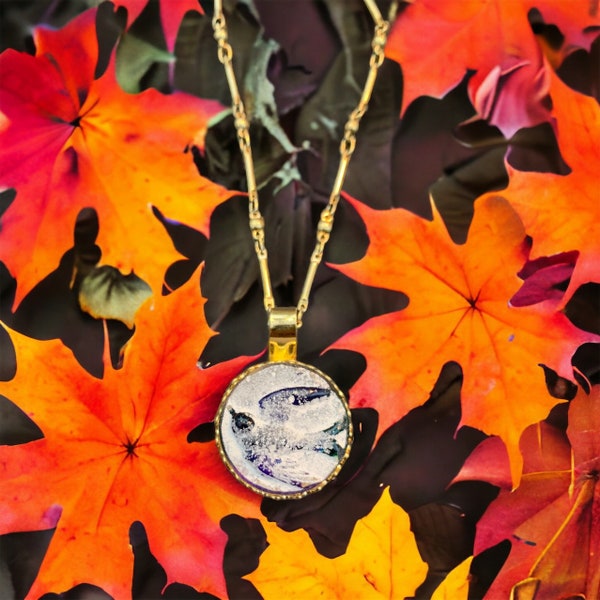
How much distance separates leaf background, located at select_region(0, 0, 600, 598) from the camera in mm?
645

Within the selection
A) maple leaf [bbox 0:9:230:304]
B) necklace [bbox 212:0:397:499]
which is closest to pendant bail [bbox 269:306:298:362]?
necklace [bbox 212:0:397:499]

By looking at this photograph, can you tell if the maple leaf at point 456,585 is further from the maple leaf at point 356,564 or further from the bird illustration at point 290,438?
the bird illustration at point 290,438

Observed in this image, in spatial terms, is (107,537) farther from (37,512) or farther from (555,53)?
(555,53)

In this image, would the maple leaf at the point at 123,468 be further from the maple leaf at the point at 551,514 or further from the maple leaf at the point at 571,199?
the maple leaf at the point at 571,199

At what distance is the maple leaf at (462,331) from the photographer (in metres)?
0.64

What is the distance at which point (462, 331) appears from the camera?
0.64 meters

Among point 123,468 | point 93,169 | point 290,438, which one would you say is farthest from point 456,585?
point 93,169

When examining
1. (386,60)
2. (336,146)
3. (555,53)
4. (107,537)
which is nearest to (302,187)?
(336,146)

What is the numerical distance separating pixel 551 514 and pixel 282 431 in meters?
0.30

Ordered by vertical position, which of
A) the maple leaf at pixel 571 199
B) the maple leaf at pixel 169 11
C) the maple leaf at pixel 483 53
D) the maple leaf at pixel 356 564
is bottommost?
the maple leaf at pixel 356 564

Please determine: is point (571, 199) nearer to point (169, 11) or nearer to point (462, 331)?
point (462, 331)

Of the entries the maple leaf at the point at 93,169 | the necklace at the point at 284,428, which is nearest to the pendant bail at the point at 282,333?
the necklace at the point at 284,428

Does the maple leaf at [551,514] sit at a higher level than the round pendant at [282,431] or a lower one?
lower

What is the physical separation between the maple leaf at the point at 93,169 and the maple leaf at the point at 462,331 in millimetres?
200
